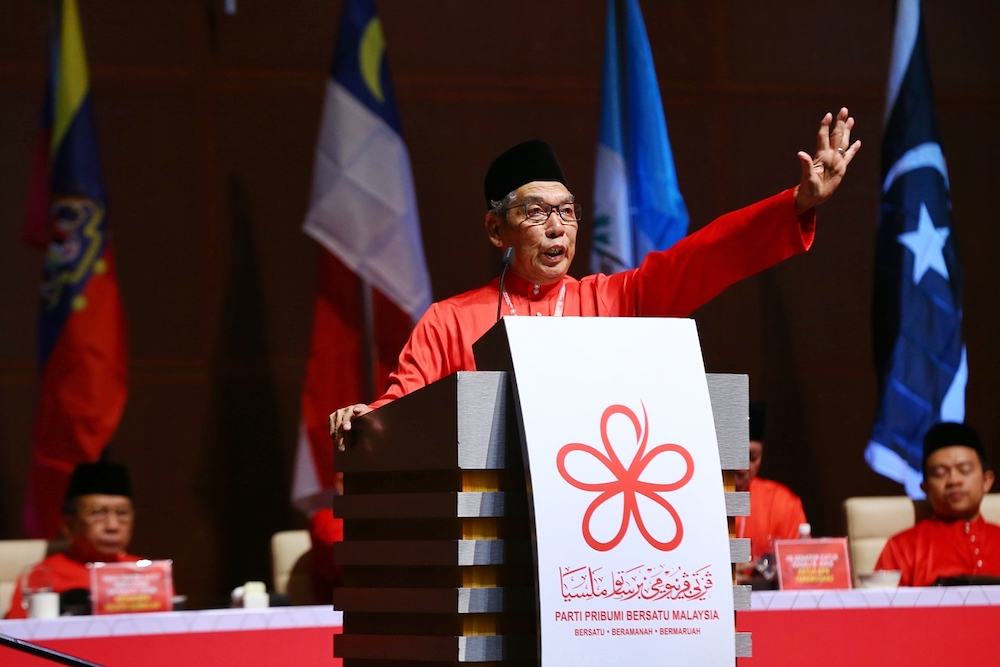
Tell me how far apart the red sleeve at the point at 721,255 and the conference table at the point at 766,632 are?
2.88 ft

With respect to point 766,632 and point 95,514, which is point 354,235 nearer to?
point 95,514

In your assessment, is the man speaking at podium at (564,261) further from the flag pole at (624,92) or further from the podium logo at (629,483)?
the flag pole at (624,92)

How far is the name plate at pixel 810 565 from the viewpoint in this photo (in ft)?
10.4

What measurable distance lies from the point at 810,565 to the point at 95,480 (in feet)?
7.34

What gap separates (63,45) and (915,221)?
3.16m

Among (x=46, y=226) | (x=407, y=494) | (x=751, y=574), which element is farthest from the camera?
(x=46, y=226)

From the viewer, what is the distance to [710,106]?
Answer: 5.40 meters

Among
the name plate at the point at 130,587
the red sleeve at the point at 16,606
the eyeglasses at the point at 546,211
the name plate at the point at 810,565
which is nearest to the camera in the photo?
the eyeglasses at the point at 546,211

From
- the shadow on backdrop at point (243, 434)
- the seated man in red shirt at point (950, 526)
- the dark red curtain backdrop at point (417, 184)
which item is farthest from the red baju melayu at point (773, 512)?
the shadow on backdrop at point (243, 434)

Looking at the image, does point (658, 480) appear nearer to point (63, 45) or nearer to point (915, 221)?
point (915, 221)

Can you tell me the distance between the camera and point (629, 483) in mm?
1550

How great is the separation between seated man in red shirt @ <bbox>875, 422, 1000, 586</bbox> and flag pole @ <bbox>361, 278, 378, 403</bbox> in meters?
1.92

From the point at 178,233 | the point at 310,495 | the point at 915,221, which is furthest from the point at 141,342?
the point at 915,221

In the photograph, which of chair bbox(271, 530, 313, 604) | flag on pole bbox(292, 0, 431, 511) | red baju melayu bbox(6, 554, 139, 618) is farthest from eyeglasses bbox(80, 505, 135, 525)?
flag on pole bbox(292, 0, 431, 511)
